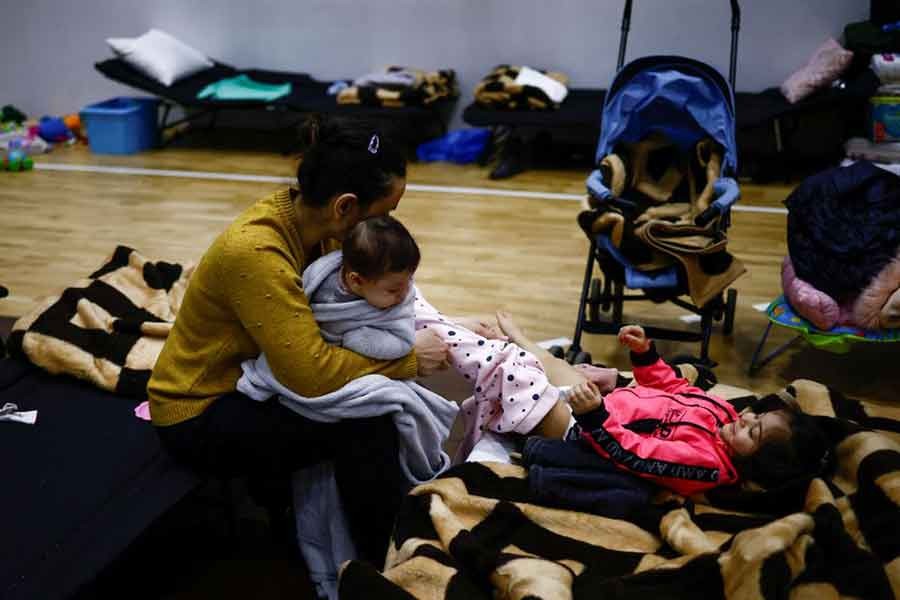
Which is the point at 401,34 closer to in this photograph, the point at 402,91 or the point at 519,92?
the point at 402,91

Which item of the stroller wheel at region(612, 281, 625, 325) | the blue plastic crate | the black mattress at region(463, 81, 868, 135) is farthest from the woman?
the blue plastic crate

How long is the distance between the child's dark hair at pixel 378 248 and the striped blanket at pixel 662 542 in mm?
474

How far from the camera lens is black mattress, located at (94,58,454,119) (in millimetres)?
5234

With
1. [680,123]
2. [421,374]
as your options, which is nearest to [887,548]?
[421,374]

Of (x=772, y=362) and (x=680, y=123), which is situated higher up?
(x=680, y=123)

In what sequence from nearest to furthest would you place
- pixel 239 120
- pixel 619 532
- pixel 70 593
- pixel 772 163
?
pixel 70 593 → pixel 619 532 → pixel 772 163 → pixel 239 120

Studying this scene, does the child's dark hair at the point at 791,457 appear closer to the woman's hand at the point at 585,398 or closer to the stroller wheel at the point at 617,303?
the woman's hand at the point at 585,398

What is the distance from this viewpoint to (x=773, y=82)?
515 centimetres

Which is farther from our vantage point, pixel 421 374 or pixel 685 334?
pixel 685 334

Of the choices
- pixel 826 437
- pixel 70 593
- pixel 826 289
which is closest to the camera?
pixel 70 593

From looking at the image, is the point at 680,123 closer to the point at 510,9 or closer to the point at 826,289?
the point at 826,289

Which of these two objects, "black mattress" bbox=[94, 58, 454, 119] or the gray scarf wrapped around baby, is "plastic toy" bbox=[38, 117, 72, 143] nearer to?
"black mattress" bbox=[94, 58, 454, 119]

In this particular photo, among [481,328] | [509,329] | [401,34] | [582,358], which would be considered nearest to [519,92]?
[401,34]

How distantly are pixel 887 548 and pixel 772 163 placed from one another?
3.65m
